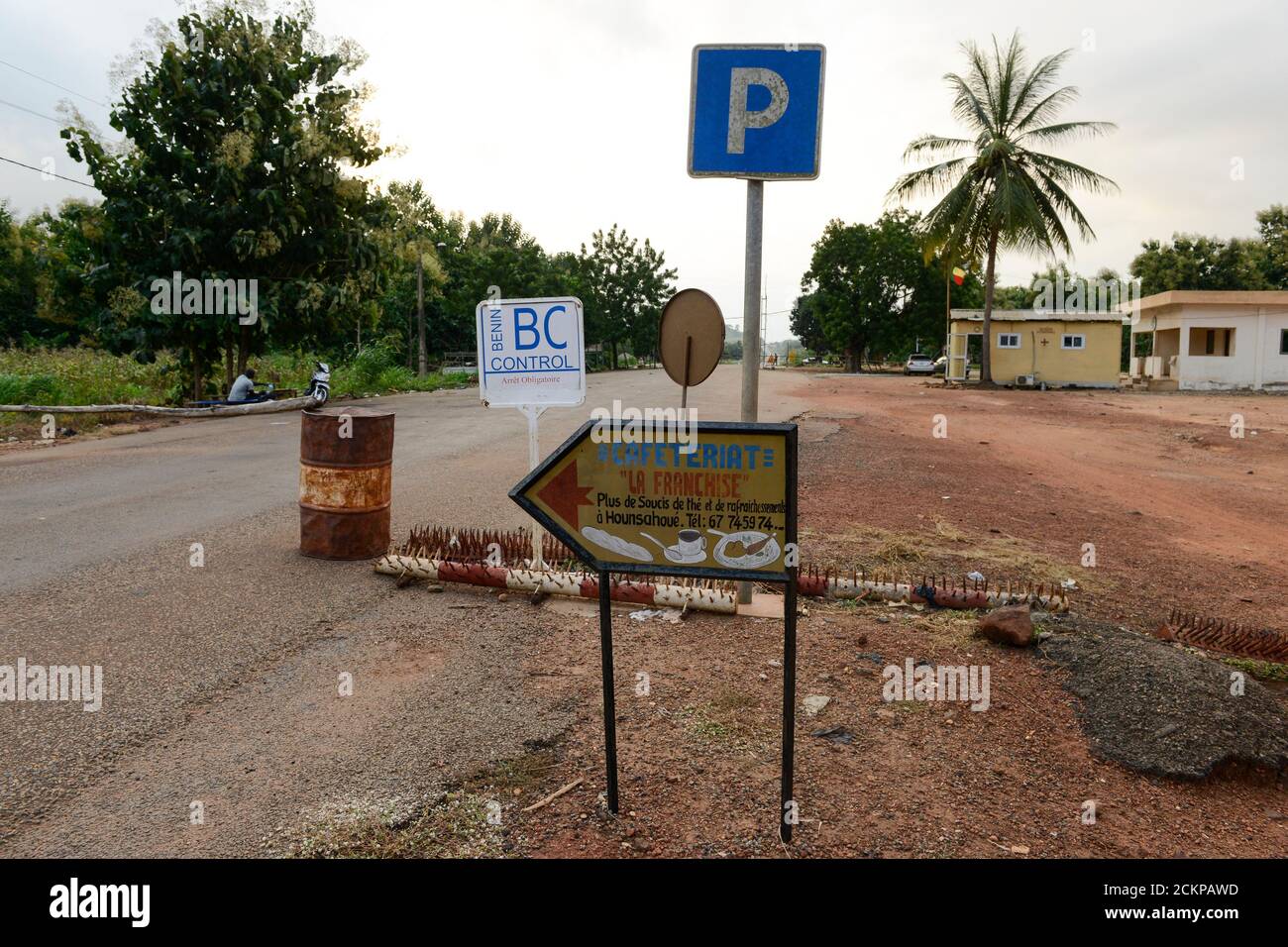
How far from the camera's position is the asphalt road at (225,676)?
3.19m

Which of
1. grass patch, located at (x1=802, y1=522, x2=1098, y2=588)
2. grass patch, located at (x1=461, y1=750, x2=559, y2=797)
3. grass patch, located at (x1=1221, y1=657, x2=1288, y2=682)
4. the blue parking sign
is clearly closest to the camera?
grass patch, located at (x1=461, y1=750, x2=559, y2=797)

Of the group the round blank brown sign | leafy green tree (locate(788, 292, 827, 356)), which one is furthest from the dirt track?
leafy green tree (locate(788, 292, 827, 356))

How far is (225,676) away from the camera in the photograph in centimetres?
435

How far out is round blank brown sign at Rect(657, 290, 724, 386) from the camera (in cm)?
498

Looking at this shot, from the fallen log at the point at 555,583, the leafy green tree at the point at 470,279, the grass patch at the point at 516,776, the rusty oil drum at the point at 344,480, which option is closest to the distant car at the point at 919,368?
the leafy green tree at the point at 470,279

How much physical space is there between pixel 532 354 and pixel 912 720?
128 inches

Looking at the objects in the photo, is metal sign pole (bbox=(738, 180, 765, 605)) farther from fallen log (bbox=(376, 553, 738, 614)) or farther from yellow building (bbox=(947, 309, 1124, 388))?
yellow building (bbox=(947, 309, 1124, 388))

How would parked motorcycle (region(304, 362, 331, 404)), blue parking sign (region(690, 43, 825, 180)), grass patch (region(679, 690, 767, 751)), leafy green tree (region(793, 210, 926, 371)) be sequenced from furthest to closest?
1. leafy green tree (region(793, 210, 926, 371))
2. parked motorcycle (region(304, 362, 331, 404))
3. blue parking sign (region(690, 43, 825, 180))
4. grass patch (region(679, 690, 767, 751))

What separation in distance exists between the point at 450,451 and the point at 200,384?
422 inches

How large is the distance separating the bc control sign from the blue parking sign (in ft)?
4.90

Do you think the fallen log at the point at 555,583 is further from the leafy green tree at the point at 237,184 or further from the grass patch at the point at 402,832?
the leafy green tree at the point at 237,184

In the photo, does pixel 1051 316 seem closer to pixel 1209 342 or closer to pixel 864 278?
pixel 1209 342

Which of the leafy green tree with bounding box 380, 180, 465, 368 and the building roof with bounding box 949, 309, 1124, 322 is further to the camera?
the building roof with bounding box 949, 309, 1124, 322

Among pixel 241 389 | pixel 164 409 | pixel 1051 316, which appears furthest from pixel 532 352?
pixel 1051 316
